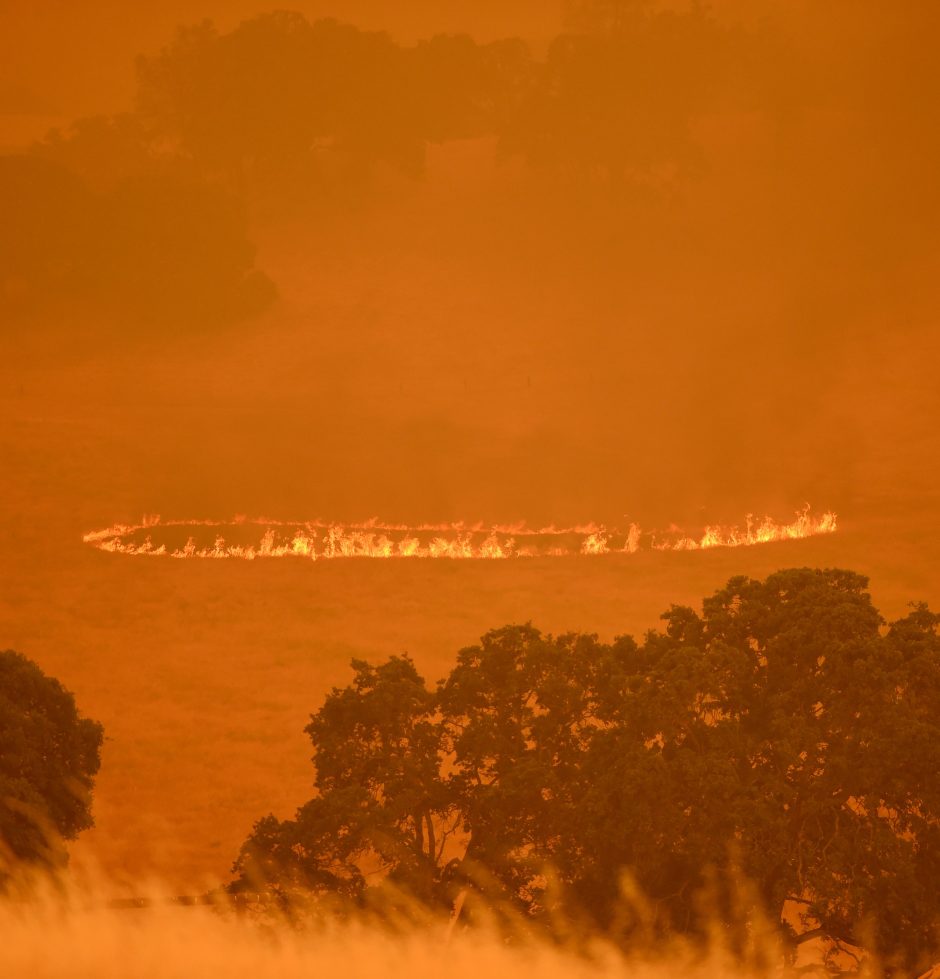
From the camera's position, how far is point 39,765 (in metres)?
12.9

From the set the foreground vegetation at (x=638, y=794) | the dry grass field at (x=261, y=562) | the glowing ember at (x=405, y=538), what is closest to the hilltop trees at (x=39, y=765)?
the foreground vegetation at (x=638, y=794)

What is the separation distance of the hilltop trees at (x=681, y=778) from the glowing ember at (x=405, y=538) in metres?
17.7

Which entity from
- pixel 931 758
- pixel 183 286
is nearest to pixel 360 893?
pixel 931 758

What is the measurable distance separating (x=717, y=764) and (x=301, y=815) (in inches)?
172

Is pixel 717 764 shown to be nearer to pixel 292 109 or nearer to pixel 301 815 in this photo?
pixel 301 815

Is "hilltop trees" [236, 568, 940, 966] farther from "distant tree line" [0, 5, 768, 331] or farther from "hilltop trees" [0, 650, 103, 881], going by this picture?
"distant tree line" [0, 5, 768, 331]

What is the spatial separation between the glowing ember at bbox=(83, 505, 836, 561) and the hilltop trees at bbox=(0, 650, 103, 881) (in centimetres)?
1740

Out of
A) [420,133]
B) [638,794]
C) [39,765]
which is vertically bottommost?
[638,794]

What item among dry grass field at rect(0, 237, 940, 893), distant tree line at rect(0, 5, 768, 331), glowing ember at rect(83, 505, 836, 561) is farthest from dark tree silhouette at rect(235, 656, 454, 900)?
distant tree line at rect(0, 5, 768, 331)

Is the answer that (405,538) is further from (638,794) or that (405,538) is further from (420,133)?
(420,133)

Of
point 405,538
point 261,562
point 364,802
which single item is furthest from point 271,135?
point 364,802

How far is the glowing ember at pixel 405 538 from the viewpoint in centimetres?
3241

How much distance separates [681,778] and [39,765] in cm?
664

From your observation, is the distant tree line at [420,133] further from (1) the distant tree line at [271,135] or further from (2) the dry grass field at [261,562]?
(2) the dry grass field at [261,562]
